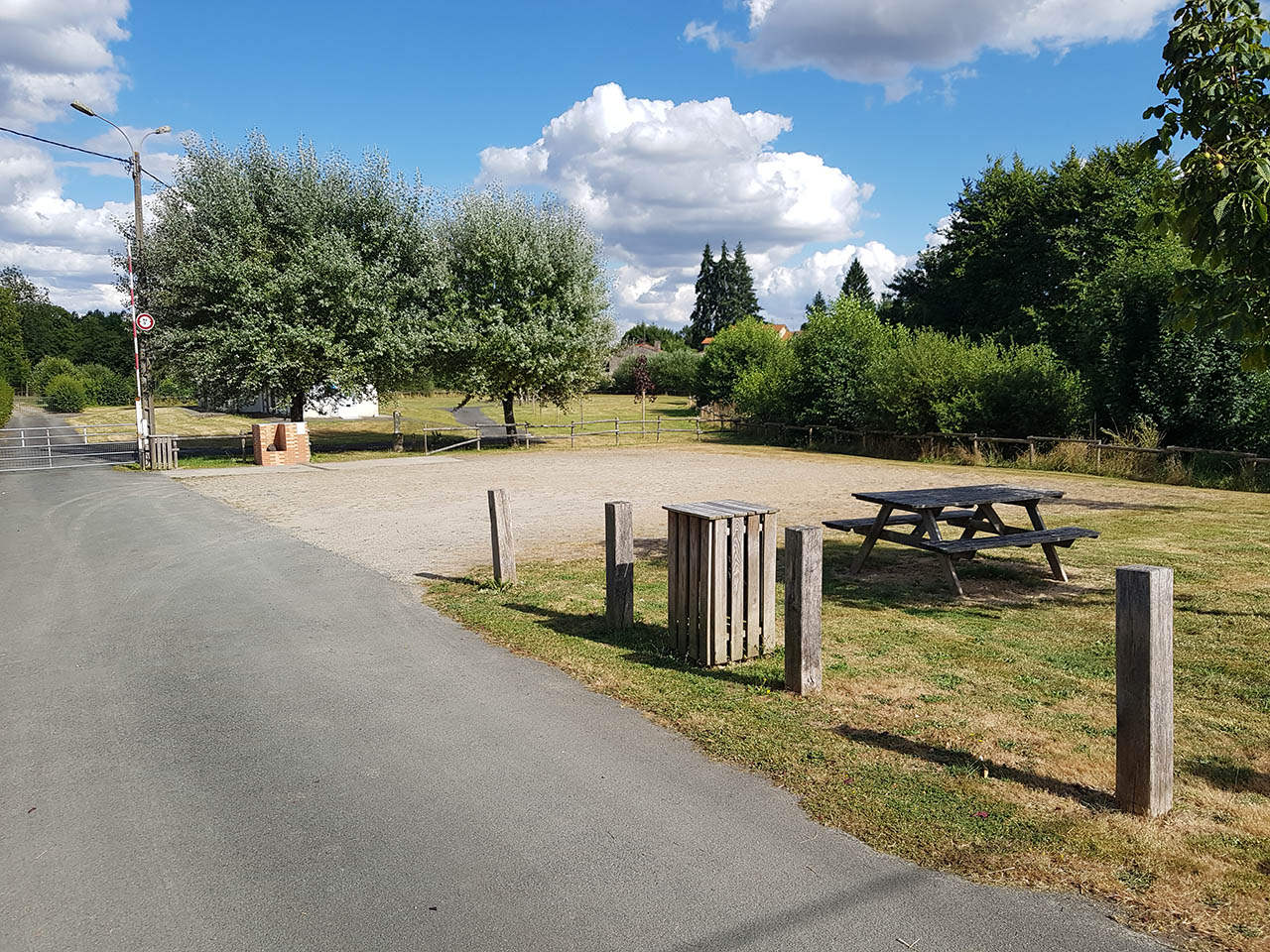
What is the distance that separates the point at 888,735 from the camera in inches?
187

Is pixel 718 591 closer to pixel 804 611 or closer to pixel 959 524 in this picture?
pixel 804 611

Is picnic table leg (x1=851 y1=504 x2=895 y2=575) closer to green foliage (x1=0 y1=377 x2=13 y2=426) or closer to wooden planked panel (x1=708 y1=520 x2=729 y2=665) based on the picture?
wooden planked panel (x1=708 y1=520 x2=729 y2=665)

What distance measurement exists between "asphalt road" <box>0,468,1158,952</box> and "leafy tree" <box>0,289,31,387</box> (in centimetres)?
8272

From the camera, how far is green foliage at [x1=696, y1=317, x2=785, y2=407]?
51.3 m

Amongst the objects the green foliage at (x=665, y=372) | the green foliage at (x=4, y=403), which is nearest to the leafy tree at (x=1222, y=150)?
the green foliage at (x=4, y=403)

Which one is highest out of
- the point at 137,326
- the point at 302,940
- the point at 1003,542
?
the point at 137,326

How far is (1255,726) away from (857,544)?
20.3ft

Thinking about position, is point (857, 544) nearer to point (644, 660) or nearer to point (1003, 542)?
point (1003, 542)

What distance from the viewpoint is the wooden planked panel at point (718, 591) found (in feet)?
19.1

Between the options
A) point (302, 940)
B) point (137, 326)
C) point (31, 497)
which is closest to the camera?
point (302, 940)

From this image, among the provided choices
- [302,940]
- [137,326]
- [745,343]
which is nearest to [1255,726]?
[302,940]

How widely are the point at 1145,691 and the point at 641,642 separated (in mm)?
3667

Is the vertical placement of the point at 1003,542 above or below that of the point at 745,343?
below

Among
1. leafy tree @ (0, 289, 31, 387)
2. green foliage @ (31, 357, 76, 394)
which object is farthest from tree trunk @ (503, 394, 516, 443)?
leafy tree @ (0, 289, 31, 387)
